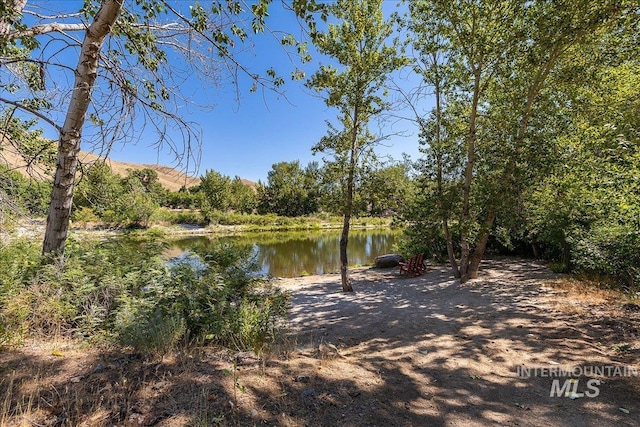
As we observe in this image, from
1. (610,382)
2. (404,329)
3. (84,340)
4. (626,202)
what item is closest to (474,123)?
(626,202)

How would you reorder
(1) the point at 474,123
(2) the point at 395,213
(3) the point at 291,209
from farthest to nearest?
(3) the point at 291,209
(2) the point at 395,213
(1) the point at 474,123

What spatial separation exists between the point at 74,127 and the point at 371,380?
419 centimetres

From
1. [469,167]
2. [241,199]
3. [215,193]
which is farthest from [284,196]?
[469,167]

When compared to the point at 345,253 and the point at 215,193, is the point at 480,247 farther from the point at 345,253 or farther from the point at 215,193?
the point at 215,193

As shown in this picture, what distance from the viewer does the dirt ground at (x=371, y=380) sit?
2.10m

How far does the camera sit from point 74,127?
3.34 meters

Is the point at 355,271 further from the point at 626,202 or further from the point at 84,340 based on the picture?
the point at 84,340

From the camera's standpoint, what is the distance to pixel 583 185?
6.19 meters

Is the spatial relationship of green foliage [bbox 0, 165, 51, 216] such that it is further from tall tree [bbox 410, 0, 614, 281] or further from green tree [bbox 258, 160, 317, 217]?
green tree [bbox 258, 160, 317, 217]

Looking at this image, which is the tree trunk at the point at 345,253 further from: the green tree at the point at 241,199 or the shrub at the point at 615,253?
the green tree at the point at 241,199

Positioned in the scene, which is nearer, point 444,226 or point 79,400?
point 79,400

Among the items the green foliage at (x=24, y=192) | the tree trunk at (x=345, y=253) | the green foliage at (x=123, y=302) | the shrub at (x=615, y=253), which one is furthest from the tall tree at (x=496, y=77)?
the green foliage at (x=24, y=192)

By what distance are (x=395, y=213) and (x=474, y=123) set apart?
9.65ft

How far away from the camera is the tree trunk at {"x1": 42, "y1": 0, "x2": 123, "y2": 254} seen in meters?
3.04
